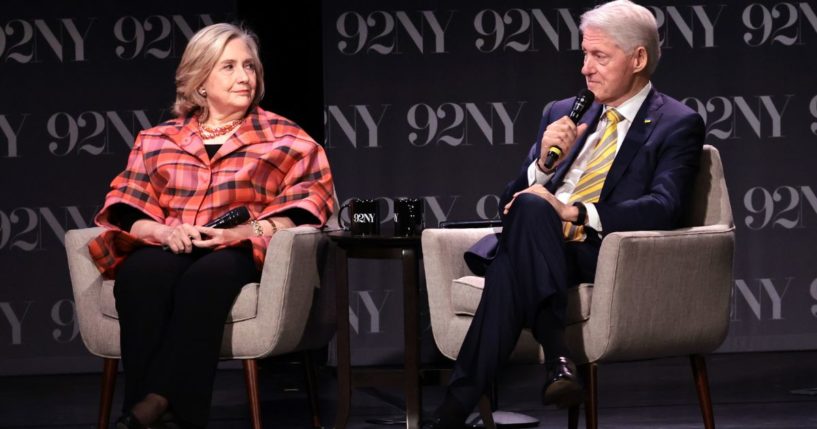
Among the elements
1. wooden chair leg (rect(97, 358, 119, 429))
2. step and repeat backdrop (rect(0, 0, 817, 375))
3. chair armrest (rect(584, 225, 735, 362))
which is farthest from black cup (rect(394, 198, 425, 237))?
step and repeat backdrop (rect(0, 0, 817, 375))

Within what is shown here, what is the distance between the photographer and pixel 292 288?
356 centimetres

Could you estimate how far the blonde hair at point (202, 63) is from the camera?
3922mm

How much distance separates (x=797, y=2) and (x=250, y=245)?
10.6ft

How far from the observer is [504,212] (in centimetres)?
338

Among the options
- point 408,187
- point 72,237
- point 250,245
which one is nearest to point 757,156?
point 408,187

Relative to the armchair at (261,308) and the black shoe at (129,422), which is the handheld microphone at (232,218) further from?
the black shoe at (129,422)

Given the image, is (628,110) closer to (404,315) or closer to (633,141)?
(633,141)

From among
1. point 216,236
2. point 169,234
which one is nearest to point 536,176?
point 216,236

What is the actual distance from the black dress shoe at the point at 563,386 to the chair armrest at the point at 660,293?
0.80ft

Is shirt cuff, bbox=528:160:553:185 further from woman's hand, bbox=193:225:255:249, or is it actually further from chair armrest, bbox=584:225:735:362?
woman's hand, bbox=193:225:255:249

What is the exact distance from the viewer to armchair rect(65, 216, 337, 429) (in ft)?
11.5

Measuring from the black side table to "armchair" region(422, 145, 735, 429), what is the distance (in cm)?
7

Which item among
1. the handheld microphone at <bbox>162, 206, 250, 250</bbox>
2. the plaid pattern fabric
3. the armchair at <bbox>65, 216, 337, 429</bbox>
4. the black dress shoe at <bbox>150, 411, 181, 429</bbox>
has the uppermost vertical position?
the plaid pattern fabric

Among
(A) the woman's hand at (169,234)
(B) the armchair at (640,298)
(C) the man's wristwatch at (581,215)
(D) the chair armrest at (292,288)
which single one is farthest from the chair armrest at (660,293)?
(A) the woman's hand at (169,234)
